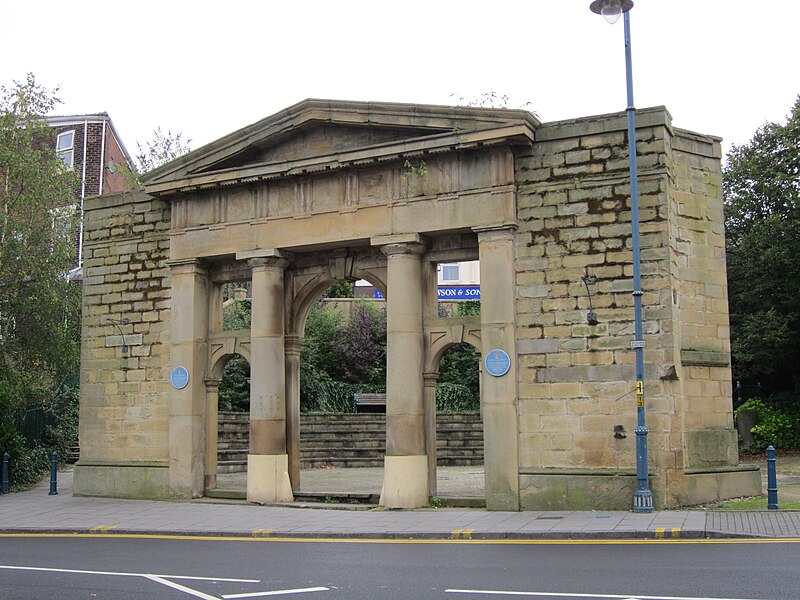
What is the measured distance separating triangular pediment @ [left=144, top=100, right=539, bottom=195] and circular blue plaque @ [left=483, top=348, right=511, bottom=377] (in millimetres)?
3804

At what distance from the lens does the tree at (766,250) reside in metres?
30.8

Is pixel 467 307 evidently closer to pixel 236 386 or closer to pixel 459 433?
pixel 459 433

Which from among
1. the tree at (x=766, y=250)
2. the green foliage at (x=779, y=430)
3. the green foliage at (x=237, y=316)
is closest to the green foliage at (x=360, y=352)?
the green foliage at (x=237, y=316)

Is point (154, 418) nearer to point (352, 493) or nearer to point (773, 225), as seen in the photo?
point (352, 493)

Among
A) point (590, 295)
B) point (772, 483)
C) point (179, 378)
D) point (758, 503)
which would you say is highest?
point (590, 295)

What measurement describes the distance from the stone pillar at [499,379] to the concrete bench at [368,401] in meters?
18.2

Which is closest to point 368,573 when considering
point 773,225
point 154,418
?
point 154,418

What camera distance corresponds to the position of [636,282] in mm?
15438

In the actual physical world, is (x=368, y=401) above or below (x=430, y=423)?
above

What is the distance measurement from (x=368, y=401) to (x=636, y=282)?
20769mm

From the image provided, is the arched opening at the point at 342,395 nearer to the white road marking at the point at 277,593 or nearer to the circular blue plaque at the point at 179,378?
the circular blue plaque at the point at 179,378

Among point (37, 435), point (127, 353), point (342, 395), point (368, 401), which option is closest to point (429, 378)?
point (127, 353)

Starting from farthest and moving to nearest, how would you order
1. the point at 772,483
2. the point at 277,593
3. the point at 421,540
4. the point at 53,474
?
the point at 53,474 < the point at 772,483 < the point at 421,540 < the point at 277,593

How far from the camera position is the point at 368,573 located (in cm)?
1016
